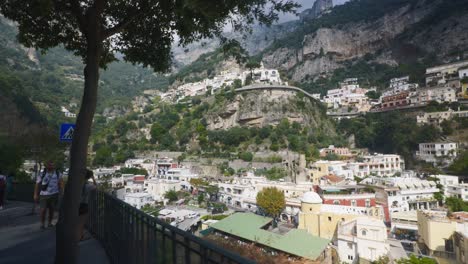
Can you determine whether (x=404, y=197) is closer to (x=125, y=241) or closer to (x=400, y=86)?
(x=125, y=241)

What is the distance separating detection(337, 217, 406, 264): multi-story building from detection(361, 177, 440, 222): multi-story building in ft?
31.4

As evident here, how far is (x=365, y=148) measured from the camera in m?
51.4

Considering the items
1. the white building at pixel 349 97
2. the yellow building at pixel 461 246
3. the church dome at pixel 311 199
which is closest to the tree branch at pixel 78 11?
the church dome at pixel 311 199

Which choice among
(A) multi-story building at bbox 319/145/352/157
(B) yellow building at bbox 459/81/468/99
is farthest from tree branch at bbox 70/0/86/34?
(B) yellow building at bbox 459/81/468/99

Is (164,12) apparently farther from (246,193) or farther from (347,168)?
(347,168)

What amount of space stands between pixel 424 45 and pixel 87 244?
302 feet

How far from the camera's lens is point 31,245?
4.39 meters

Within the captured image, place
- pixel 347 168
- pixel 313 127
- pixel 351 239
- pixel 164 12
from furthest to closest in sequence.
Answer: pixel 313 127, pixel 347 168, pixel 351 239, pixel 164 12

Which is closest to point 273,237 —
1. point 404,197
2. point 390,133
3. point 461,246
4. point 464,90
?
point 461,246

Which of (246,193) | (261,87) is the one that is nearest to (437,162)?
(246,193)

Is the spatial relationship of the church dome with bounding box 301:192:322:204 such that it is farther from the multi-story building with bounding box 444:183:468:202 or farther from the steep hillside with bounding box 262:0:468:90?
the steep hillside with bounding box 262:0:468:90

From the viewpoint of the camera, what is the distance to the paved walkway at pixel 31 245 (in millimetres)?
3811

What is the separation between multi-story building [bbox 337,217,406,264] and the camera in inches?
644

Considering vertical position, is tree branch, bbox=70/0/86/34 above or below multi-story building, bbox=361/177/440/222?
above
